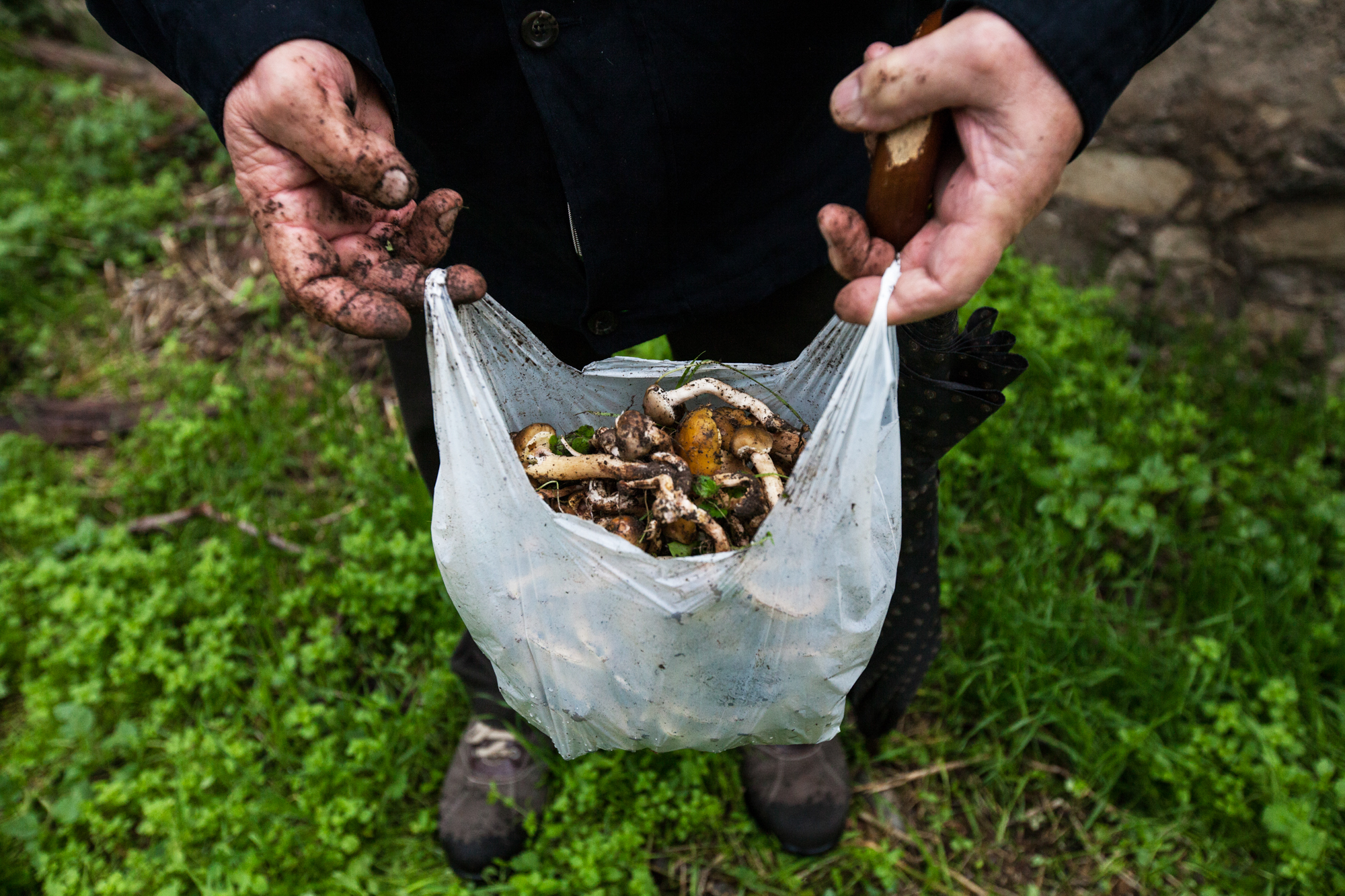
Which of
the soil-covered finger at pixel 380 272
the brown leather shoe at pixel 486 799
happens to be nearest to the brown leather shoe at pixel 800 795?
the brown leather shoe at pixel 486 799

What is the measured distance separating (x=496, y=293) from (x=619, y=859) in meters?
1.21

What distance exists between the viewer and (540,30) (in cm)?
123

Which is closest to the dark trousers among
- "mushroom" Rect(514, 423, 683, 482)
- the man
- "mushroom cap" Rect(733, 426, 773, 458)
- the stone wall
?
the man

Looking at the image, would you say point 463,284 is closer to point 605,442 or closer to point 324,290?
point 324,290

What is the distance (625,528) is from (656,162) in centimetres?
59

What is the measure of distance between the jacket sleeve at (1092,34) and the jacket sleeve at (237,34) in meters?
0.76

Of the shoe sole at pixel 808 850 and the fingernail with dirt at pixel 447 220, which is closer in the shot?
the fingernail with dirt at pixel 447 220

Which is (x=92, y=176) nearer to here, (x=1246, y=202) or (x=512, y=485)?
(x=512, y=485)

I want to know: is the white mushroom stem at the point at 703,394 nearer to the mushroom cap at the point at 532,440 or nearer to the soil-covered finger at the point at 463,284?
the mushroom cap at the point at 532,440

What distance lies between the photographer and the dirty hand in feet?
3.49

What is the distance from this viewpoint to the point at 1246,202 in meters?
2.66

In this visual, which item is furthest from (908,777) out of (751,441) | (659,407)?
(659,407)

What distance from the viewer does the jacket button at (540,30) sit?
1.22m

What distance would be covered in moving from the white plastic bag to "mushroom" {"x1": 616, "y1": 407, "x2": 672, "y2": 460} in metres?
0.22
